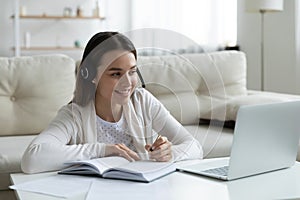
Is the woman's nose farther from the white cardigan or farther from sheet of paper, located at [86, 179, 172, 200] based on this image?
sheet of paper, located at [86, 179, 172, 200]

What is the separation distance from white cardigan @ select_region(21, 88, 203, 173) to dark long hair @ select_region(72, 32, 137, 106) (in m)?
0.05

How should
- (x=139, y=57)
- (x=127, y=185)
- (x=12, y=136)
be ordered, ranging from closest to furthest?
(x=127, y=185) < (x=139, y=57) < (x=12, y=136)

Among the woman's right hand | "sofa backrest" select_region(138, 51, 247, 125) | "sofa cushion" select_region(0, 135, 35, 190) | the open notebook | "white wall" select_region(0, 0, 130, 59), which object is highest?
"white wall" select_region(0, 0, 130, 59)

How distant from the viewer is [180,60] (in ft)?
5.36

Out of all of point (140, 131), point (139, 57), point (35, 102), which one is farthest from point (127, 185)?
point (35, 102)

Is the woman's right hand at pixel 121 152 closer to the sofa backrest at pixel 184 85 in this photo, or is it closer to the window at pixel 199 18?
the sofa backrest at pixel 184 85

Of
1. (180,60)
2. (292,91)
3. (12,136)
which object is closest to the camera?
(180,60)

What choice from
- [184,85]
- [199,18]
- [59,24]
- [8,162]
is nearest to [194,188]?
→ [184,85]

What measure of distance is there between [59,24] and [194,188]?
170 inches

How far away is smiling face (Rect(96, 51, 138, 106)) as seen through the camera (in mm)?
1451

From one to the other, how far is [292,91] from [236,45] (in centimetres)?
95

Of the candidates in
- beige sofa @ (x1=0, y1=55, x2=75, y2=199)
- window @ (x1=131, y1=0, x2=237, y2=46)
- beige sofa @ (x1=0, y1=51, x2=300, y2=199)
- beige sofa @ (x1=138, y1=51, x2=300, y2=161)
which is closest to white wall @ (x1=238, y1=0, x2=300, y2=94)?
window @ (x1=131, y1=0, x2=237, y2=46)

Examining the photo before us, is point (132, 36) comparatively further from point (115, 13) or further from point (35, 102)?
point (115, 13)

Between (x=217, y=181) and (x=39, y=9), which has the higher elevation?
(x=39, y=9)
